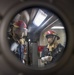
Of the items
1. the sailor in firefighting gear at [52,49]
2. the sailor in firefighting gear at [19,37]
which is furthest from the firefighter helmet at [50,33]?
the sailor in firefighting gear at [19,37]

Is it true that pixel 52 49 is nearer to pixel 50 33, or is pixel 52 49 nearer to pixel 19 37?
pixel 50 33

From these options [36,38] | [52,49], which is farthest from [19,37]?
[52,49]

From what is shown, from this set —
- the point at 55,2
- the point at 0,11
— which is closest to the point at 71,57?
the point at 55,2

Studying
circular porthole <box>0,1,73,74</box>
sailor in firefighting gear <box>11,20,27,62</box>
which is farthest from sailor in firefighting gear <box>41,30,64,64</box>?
sailor in firefighting gear <box>11,20,27,62</box>

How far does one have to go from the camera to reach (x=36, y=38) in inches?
37.5

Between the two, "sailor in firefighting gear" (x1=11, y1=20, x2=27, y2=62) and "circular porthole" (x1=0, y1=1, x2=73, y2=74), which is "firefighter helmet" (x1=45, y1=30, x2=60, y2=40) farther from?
"sailor in firefighting gear" (x1=11, y1=20, x2=27, y2=62)

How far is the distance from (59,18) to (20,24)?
0.23 meters

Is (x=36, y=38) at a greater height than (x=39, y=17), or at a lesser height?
lesser

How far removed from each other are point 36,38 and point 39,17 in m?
0.14

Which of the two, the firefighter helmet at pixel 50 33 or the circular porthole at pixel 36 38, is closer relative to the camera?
the circular porthole at pixel 36 38

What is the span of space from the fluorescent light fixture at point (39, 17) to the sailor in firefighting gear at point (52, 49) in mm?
86

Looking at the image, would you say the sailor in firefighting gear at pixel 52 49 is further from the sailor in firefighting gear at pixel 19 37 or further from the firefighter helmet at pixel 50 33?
the sailor in firefighting gear at pixel 19 37

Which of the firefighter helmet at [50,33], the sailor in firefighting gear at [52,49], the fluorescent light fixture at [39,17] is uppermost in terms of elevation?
the fluorescent light fixture at [39,17]

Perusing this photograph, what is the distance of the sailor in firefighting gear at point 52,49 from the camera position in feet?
3.02
